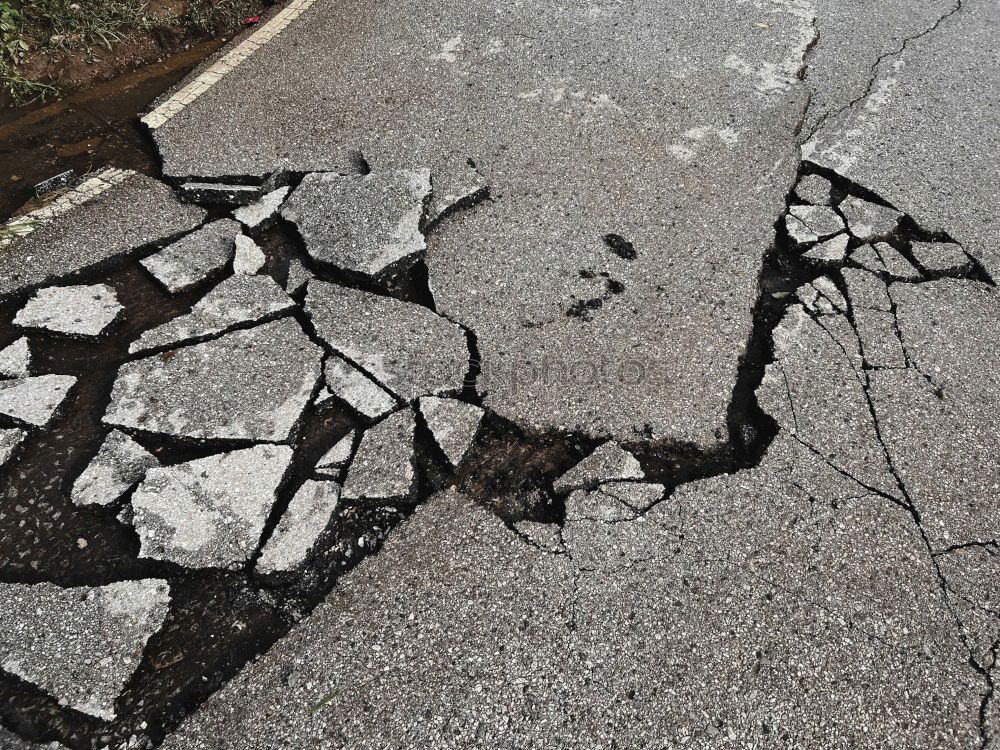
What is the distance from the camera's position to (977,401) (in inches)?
92.0

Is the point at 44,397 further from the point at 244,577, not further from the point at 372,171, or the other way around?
the point at 372,171

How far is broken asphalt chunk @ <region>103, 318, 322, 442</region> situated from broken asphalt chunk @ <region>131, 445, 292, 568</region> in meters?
0.10

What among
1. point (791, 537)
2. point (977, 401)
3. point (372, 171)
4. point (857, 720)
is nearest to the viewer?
point (857, 720)

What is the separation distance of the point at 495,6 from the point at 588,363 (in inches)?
117

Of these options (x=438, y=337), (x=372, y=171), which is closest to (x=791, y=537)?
(x=438, y=337)

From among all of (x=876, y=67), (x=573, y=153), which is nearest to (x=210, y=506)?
(x=573, y=153)

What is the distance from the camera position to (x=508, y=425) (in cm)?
223

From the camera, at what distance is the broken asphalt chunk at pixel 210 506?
1.92 metres

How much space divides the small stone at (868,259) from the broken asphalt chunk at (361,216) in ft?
5.85

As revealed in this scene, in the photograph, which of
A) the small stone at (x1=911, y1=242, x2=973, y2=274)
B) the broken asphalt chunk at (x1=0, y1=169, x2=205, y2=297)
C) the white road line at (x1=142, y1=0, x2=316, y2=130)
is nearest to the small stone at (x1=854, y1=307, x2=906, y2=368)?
the small stone at (x1=911, y1=242, x2=973, y2=274)

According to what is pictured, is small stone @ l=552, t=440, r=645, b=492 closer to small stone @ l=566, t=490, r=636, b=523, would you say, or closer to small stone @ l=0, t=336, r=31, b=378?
small stone @ l=566, t=490, r=636, b=523

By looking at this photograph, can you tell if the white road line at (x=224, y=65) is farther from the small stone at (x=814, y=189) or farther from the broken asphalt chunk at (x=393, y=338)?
the small stone at (x=814, y=189)

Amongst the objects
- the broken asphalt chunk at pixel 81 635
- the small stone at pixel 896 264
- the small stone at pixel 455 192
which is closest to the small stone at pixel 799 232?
the small stone at pixel 896 264

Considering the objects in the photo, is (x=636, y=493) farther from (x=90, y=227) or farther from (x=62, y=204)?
(x=62, y=204)
